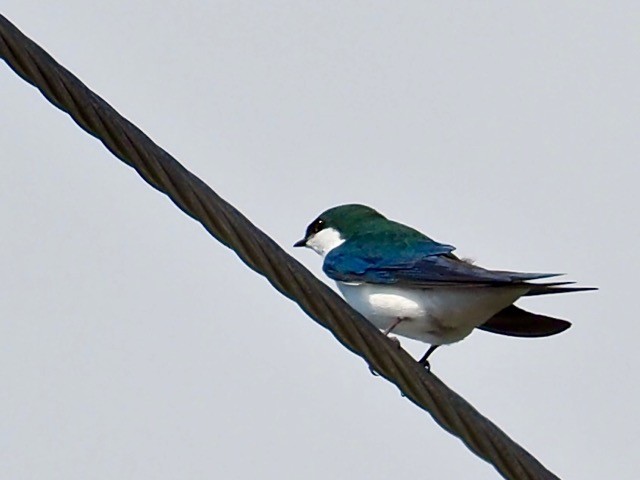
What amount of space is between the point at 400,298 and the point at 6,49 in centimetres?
358

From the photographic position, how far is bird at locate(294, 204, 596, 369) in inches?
254

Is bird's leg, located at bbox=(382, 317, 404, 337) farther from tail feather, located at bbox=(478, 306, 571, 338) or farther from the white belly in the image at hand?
tail feather, located at bbox=(478, 306, 571, 338)

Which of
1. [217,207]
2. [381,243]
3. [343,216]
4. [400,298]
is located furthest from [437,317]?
[217,207]

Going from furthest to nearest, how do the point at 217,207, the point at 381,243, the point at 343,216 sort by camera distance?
1. the point at 343,216
2. the point at 381,243
3. the point at 217,207

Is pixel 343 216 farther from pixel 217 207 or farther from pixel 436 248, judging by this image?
pixel 217 207

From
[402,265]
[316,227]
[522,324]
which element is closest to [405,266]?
[402,265]

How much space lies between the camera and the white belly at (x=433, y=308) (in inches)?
257

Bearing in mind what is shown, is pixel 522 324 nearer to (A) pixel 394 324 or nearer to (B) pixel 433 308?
(B) pixel 433 308

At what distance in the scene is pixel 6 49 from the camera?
3584 mm

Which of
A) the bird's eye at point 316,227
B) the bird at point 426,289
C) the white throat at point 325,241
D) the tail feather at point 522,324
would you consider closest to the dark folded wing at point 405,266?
the bird at point 426,289

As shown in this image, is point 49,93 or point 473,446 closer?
point 49,93

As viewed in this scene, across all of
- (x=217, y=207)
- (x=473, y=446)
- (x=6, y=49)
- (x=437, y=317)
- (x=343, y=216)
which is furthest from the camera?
(x=343, y=216)

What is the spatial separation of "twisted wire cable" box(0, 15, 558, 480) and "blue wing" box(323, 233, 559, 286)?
2.01m

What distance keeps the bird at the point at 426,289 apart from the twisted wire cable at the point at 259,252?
169 cm
